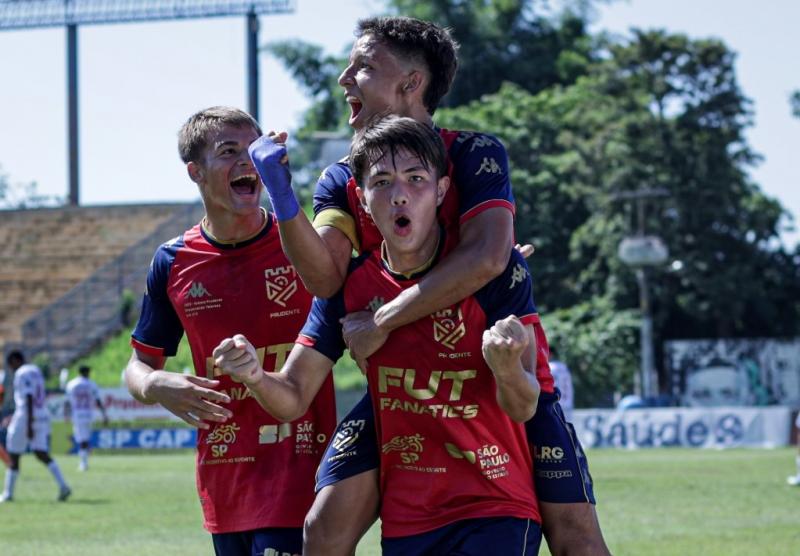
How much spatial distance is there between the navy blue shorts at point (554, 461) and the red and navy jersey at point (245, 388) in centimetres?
116

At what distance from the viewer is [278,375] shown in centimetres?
571

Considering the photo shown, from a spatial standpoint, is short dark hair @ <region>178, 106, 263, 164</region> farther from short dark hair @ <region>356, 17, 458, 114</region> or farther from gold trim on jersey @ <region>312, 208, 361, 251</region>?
gold trim on jersey @ <region>312, 208, 361, 251</region>

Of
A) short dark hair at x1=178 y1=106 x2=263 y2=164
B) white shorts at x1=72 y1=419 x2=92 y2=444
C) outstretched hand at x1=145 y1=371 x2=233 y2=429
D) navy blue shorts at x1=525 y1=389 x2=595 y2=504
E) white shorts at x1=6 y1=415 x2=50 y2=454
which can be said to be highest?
short dark hair at x1=178 y1=106 x2=263 y2=164

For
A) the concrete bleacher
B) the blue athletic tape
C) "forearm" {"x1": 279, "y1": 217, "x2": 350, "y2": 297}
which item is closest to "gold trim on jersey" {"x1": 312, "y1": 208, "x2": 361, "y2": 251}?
"forearm" {"x1": 279, "y1": 217, "x2": 350, "y2": 297}

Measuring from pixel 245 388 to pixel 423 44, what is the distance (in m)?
1.66

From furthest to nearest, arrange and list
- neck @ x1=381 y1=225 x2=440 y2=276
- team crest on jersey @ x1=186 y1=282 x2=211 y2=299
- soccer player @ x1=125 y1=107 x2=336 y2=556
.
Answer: team crest on jersey @ x1=186 y1=282 x2=211 y2=299, soccer player @ x1=125 y1=107 x2=336 y2=556, neck @ x1=381 y1=225 x2=440 y2=276

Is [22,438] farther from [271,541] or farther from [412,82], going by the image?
[412,82]

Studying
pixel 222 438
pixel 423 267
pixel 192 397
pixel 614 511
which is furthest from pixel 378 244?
pixel 614 511

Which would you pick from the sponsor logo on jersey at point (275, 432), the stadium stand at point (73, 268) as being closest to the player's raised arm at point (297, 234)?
the sponsor logo on jersey at point (275, 432)

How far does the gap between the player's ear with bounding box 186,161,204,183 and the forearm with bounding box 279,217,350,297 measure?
123 centimetres

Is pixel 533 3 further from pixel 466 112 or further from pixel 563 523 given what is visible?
pixel 563 523

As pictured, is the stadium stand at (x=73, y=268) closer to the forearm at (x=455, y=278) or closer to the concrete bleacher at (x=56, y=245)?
the concrete bleacher at (x=56, y=245)

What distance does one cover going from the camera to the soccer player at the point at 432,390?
5.41 meters

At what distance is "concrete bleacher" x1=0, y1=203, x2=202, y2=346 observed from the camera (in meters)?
58.5
